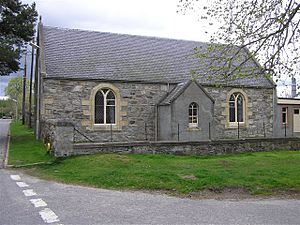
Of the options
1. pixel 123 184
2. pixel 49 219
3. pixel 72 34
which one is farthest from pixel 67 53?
pixel 49 219

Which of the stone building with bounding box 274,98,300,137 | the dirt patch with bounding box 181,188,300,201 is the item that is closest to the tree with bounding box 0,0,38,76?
the dirt patch with bounding box 181,188,300,201

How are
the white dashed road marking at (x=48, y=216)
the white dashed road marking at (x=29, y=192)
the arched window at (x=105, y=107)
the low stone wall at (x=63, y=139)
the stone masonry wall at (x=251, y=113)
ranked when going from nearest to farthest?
the white dashed road marking at (x=48, y=216) < the white dashed road marking at (x=29, y=192) < the low stone wall at (x=63, y=139) < the arched window at (x=105, y=107) < the stone masonry wall at (x=251, y=113)

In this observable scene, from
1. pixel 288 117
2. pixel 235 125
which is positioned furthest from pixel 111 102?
pixel 288 117

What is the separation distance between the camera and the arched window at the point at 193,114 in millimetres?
21109

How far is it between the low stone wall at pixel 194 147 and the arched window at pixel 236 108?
5.95 m

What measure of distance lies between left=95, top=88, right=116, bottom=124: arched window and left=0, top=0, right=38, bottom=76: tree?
6.39 m

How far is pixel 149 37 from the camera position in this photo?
90.0 ft

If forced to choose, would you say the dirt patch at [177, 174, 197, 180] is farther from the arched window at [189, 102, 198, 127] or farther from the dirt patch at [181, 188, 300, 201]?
the arched window at [189, 102, 198, 127]

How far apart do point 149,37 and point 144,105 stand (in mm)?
7505

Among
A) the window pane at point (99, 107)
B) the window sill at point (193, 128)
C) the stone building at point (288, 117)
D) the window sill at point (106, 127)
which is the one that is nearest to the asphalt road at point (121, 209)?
the window sill at point (106, 127)

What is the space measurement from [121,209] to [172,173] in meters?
4.12

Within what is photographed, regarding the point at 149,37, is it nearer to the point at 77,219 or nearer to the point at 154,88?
the point at 154,88

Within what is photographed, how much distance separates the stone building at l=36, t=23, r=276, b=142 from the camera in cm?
2048

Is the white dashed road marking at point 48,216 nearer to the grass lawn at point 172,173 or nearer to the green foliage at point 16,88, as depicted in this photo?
the grass lawn at point 172,173
